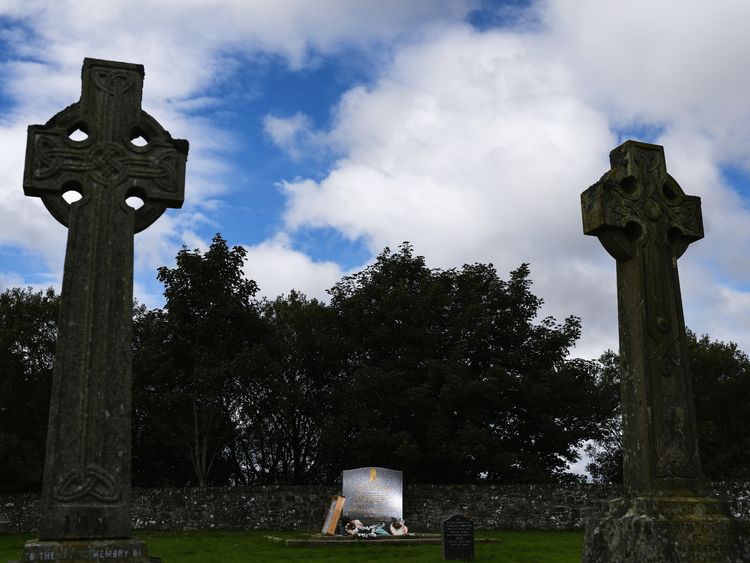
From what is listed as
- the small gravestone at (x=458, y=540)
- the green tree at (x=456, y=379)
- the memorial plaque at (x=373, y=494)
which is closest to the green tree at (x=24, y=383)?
the green tree at (x=456, y=379)

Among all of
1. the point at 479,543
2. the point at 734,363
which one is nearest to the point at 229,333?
the point at 479,543

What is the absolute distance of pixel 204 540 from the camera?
18797mm

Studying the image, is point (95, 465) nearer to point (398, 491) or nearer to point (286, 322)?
point (398, 491)

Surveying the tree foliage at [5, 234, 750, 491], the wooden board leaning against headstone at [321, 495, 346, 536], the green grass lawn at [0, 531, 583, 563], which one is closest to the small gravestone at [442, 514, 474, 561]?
the green grass lawn at [0, 531, 583, 563]

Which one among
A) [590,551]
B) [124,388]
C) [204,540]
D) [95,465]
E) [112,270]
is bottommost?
[204,540]

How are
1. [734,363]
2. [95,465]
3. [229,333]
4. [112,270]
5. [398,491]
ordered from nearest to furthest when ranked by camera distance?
[95,465], [112,270], [398,491], [229,333], [734,363]

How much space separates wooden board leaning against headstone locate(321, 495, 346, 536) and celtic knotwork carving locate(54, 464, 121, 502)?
15.2 meters

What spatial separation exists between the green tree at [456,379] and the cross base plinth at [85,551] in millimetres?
22059

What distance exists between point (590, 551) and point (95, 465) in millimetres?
4318

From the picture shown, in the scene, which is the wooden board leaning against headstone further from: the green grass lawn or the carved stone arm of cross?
the carved stone arm of cross

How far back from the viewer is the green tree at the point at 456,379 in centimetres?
2839

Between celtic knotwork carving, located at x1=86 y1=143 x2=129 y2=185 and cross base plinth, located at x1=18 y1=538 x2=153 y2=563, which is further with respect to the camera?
celtic knotwork carving, located at x1=86 y1=143 x2=129 y2=185

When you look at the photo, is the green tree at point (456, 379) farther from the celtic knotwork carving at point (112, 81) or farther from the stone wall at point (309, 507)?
the celtic knotwork carving at point (112, 81)

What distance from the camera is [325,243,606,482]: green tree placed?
2839 centimetres
